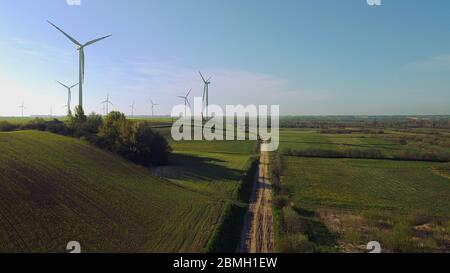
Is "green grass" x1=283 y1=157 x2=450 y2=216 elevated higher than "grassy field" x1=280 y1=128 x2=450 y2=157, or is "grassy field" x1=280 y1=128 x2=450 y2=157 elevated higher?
"grassy field" x1=280 y1=128 x2=450 y2=157

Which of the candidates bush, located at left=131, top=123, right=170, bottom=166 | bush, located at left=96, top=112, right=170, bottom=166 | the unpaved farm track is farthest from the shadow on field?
the unpaved farm track

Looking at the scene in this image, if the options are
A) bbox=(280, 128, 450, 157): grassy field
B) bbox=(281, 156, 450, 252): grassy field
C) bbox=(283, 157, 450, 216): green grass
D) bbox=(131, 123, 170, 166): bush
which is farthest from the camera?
bbox=(280, 128, 450, 157): grassy field

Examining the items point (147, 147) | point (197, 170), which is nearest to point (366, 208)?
point (197, 170)

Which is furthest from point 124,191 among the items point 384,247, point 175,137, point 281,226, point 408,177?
point 175,137

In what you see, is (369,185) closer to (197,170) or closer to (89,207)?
(197,170)

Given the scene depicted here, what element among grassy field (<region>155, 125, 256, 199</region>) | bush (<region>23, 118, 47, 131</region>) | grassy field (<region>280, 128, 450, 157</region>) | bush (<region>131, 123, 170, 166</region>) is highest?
bush (<region>23, 118, 47, 131</region>)

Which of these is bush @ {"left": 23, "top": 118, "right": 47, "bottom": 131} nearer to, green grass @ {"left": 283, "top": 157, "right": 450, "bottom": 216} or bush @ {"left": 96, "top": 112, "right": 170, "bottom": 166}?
bush @ {"left": 96, "top": 112, "right": 170, "bottom": 166}
